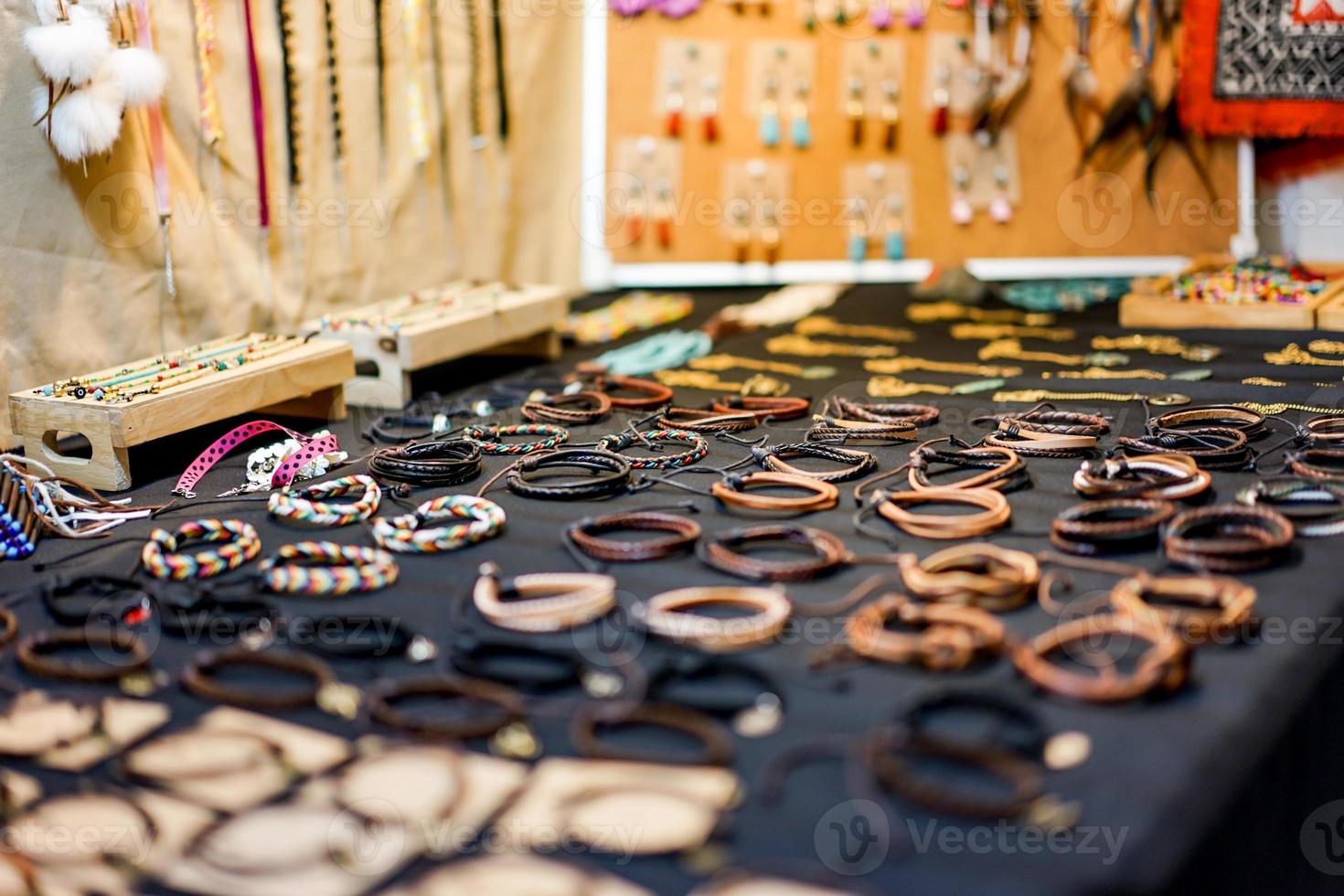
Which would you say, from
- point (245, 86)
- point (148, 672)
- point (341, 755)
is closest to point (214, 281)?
point (245, 86)

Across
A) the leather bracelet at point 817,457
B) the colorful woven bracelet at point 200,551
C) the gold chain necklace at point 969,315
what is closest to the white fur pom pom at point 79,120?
the colorful woven bracelet at point 200,551

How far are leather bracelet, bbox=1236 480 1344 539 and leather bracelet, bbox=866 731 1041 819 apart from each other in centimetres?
→ 95

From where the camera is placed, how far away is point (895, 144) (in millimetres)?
4789

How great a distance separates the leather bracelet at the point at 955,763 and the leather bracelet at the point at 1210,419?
1.50m

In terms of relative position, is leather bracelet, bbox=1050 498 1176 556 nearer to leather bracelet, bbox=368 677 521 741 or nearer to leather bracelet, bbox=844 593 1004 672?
leather bracelet, bbox=844 593 1004 672

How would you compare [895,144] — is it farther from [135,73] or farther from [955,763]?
[955,763]

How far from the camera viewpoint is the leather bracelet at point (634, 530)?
2.17 m

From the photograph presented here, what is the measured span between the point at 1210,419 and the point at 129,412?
7.62 feet

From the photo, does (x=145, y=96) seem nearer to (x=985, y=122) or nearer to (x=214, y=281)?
(x=214, y=281)

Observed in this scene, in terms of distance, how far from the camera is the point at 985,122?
4723mm

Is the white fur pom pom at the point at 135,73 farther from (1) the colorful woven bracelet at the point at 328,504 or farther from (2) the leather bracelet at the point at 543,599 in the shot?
(2) the leather bracelet at the point at 543,599

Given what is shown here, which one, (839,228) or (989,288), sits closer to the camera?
(989,288)

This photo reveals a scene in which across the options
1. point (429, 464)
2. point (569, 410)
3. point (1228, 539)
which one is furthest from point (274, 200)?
point (1228, 539)

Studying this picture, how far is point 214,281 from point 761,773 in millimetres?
2524
